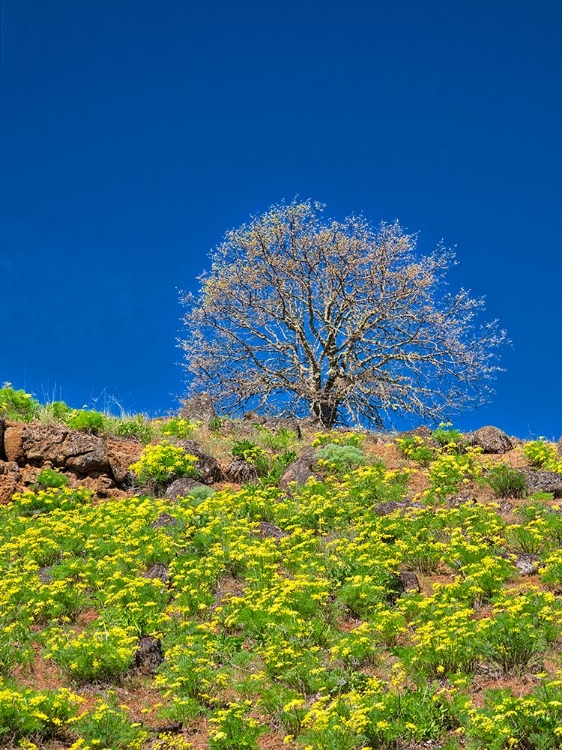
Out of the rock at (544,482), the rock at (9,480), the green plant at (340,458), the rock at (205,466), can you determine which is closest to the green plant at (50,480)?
the rock at (9,480)

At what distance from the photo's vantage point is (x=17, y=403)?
18.8m

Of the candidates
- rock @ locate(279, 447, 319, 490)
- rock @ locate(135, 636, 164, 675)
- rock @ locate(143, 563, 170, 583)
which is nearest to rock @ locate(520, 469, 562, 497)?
rock @ locate(279, 447, 319, 490)

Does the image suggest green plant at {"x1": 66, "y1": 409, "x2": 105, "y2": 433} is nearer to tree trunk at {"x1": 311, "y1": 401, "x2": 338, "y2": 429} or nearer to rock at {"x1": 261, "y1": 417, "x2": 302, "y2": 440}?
rock at {"x1": 261, "y1": 417, "x2": 302, "y2": 440}

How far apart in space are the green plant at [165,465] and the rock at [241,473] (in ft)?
2.43

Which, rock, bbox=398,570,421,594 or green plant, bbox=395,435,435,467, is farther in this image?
green plant, bbox=395,435,435,467

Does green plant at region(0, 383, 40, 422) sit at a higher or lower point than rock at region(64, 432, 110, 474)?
higher

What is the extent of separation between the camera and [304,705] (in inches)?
312

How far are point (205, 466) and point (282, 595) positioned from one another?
6.91 meters

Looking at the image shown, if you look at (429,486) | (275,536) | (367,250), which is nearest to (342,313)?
(367,250)

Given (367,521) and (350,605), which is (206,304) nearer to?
(367,521)

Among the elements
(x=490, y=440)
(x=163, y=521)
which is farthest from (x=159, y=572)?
(x=490, y=440)

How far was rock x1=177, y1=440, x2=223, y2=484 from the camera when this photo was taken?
16.0 metres

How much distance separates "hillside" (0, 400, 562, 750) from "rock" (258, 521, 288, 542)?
0.04 m

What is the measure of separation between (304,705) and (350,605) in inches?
80.9
